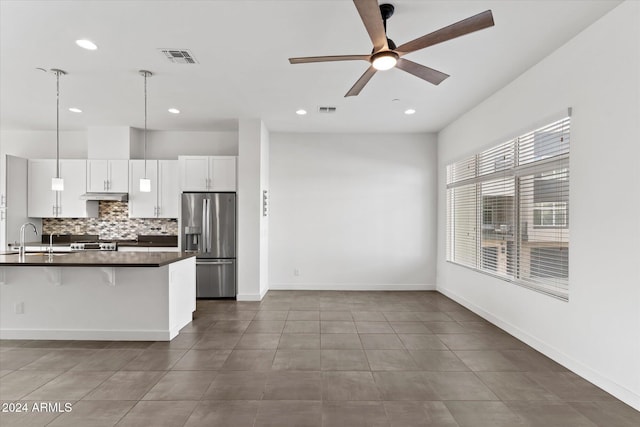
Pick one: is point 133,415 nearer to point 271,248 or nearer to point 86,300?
point 86,300

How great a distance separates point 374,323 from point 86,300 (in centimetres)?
352

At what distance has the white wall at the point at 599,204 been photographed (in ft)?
8.31

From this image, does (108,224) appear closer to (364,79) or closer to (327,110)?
(327,110)

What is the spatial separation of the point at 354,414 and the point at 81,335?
3.31 metres

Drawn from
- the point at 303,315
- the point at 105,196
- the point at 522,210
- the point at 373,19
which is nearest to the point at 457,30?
the point at 373,19

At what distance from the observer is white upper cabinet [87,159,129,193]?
593 cm

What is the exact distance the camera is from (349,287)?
257 inches

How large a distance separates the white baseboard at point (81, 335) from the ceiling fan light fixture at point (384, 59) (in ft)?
11.7

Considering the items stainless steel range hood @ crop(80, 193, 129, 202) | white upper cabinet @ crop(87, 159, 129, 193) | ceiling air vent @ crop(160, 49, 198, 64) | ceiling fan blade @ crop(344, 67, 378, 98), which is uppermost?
ceiling air vent @ crop(160, 49, 198, 64)

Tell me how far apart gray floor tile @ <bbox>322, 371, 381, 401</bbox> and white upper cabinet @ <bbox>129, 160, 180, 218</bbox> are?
4.28m

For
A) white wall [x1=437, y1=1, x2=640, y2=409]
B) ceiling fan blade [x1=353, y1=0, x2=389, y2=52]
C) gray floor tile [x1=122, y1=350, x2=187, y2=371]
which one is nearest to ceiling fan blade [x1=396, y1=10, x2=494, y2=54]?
ceiling fan blade [x1=353, y1=0, x2=389, y2=52]

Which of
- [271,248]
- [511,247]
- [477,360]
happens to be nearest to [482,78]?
[511,247]

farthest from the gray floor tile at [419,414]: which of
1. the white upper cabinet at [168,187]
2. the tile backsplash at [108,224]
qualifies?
the tile backsplash at [108,224]

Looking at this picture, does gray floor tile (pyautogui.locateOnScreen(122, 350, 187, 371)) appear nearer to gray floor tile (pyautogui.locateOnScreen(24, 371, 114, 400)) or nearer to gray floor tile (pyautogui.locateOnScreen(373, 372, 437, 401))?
gray floor tile (pyautogui.locateOnScreen(24, 371, 114, 400))
